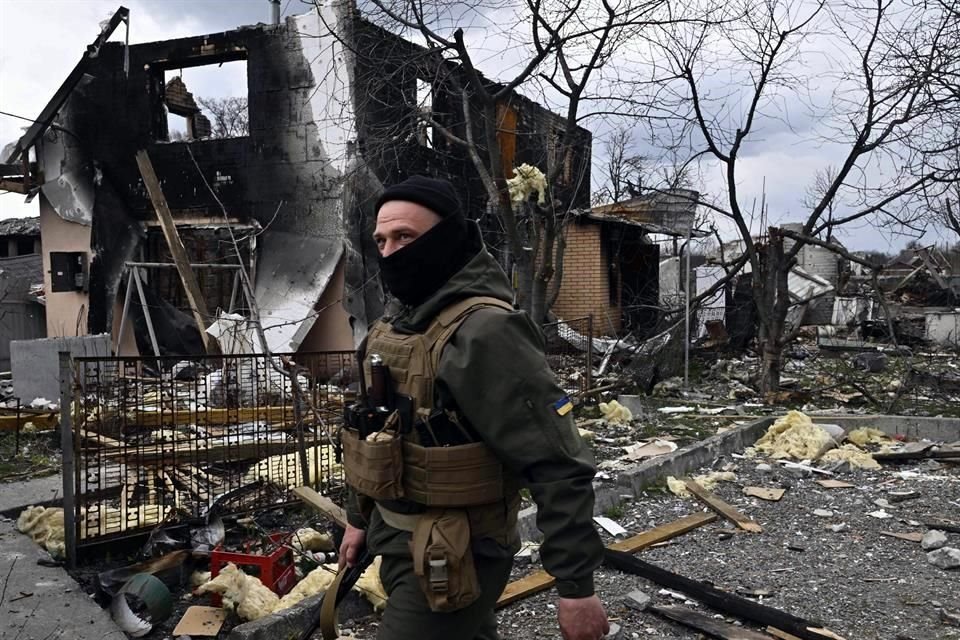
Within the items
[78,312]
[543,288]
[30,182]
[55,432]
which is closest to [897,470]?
[543,288]

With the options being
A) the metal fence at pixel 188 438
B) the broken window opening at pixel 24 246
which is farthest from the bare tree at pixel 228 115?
the metal fence at pixel 188 438

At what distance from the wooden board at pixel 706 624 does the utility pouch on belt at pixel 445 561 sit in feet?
6.47

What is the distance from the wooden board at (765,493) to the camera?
5.56 meters

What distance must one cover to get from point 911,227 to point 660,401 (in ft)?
12.9

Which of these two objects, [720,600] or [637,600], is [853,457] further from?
[637,600]

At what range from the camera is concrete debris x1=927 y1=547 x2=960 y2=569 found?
4.16 meters

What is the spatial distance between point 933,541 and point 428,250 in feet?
13.9

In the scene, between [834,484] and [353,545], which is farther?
[834,484]

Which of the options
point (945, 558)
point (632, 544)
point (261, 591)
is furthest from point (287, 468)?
point (945, 558)

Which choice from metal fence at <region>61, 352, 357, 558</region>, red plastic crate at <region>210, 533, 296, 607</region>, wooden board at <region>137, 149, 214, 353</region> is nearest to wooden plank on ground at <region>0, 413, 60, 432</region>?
wooden board at <region>137, 149, 214, 353</region>

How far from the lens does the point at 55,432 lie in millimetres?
7535

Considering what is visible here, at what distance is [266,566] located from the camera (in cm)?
356

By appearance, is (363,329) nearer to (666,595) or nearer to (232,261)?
(232,261)

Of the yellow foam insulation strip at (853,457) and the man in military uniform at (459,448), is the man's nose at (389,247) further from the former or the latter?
the yellow foam insulation strip at (853,457)
